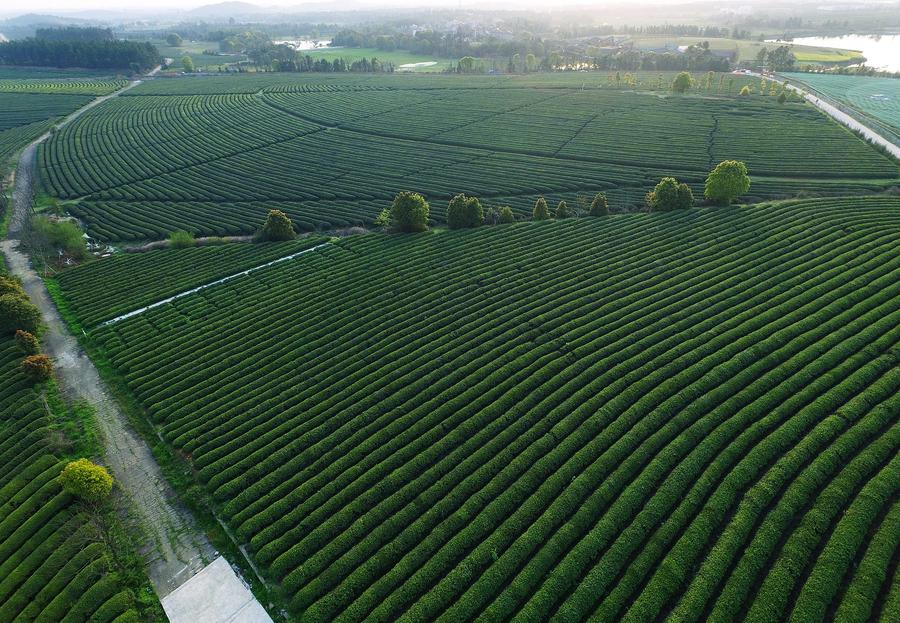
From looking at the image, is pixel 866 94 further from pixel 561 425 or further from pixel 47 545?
pixel 47 545

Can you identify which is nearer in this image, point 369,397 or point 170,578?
point 170,578

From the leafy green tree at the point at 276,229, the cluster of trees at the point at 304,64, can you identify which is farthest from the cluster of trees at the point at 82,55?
the leafy green tree at the point at 276,229

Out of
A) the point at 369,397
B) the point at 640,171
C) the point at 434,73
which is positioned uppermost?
the point at 434,73

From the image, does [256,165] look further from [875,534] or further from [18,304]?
[875,534]

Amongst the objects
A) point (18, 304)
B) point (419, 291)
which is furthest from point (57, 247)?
point (419, 291)

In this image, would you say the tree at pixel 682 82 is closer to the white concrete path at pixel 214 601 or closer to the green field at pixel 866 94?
the green field at pixel 866 94

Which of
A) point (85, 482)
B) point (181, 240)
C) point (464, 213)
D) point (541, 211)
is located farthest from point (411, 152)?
point (85, 482)
